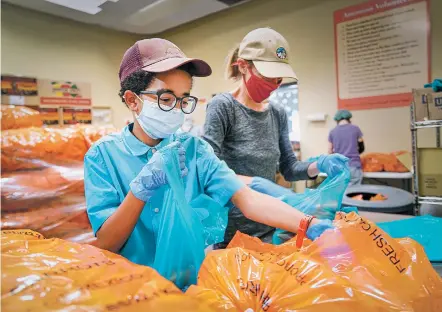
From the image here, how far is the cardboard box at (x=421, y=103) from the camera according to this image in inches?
74.2

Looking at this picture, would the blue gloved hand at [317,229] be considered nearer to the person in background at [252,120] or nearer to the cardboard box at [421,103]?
the person in background at [252,120]

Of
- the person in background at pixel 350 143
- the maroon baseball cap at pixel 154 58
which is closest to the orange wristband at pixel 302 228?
the maroon baseball cap at pixel 154 58

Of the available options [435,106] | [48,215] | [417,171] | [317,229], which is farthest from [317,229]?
[435,106]

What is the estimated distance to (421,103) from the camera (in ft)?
6.26

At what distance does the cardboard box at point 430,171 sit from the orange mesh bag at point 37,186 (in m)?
1.96

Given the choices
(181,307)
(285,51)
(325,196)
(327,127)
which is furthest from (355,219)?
(327,127)

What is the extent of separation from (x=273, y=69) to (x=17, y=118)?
4.31 feet

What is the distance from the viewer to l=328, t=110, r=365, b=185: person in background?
352 centimetres

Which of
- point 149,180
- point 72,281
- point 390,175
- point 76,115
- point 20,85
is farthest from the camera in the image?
point 76,115

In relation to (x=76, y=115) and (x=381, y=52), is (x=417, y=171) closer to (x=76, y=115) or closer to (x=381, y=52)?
(x=381, y=52)

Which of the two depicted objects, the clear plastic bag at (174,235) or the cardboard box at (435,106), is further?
the cardboard box at (435,106)

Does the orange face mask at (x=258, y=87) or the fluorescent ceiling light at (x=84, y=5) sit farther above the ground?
the fluorescent ceiling light at (x=84, y=5)

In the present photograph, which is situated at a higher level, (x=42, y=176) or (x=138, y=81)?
(x=138, y=81)

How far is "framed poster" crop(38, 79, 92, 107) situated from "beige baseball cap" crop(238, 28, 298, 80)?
3.66 m
